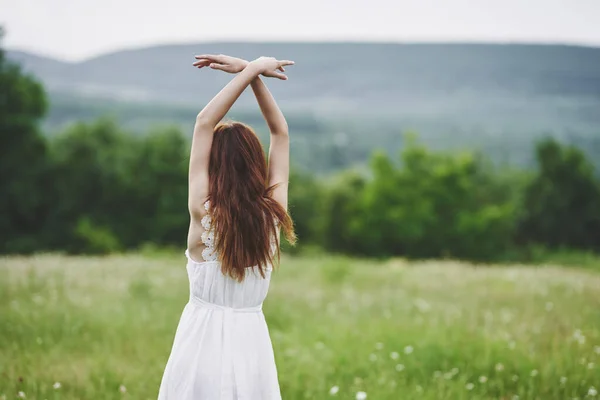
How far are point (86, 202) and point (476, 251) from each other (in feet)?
103

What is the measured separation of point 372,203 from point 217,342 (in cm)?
4917

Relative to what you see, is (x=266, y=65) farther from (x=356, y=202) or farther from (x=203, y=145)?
(x=356, y=202)

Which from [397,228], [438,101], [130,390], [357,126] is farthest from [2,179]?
[438,101]

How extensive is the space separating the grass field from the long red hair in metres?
1.98

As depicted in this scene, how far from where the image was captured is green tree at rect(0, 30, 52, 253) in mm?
39562

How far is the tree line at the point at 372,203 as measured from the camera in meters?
46.6

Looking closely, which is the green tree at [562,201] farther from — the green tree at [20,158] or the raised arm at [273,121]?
the raised arm at [273,121]

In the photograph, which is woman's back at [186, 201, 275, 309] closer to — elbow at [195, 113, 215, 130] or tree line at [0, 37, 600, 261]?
elbow at [195, 113, 215, 130]

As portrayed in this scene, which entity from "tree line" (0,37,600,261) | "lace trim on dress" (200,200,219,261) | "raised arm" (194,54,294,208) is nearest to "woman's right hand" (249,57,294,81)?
"raised arm" (194,54,294,208)

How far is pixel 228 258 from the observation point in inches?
130

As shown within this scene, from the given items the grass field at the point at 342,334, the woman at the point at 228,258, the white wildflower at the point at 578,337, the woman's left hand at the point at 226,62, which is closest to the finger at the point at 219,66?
the woman's left hand at the point at 226,62

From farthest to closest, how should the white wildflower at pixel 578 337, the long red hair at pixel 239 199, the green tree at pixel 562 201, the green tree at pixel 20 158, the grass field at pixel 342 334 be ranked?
1. the green tree at pixel 562 201
2. the green tree at pixel 20 158
3. the white wildflower at pixel 578 337
4. the grass field at pixel 342 334
5. the long red hair at pixel 239 199

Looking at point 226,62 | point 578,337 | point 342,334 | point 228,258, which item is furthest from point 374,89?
point 228,258

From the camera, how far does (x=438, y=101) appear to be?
155250 millimetres
